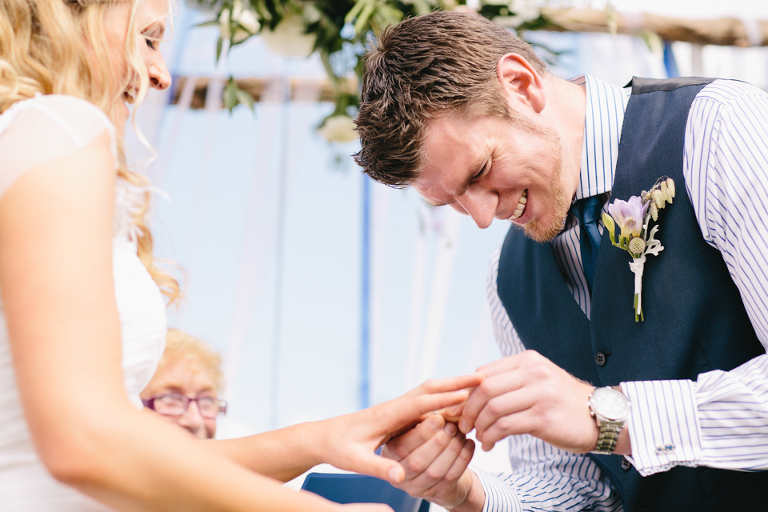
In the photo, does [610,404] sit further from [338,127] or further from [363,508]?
[338,127]

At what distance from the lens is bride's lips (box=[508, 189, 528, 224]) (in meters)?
1.54

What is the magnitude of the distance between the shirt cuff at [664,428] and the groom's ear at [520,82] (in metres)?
0.68

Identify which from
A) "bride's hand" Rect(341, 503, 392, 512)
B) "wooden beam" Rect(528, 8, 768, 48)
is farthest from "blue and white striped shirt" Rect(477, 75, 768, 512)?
"wooden beam" Rect(528, 8, 768, 48)

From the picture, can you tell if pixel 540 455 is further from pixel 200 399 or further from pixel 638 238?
pixel 200 399

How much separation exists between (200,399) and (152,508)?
156 centimetres

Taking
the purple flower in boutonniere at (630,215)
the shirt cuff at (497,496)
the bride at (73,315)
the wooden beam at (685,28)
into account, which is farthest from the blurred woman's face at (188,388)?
the wooden beam at (685,28)

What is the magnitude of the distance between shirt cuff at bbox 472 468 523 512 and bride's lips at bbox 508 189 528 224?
59 centimetres

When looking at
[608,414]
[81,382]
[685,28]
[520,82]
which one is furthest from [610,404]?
[685,28]

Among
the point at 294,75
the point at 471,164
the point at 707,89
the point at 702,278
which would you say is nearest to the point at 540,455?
the point at 702,278

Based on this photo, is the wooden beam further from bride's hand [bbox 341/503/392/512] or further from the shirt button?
bride's hand [bbox 341/503/392/512]

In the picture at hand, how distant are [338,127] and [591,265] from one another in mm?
987

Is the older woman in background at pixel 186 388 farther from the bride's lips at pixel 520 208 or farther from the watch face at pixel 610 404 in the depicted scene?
the watch face at pixel 610 404

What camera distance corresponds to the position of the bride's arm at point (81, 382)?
641 millimetres

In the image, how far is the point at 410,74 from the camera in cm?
147
